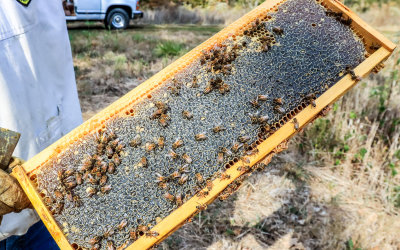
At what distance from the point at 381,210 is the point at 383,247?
73 centimetres

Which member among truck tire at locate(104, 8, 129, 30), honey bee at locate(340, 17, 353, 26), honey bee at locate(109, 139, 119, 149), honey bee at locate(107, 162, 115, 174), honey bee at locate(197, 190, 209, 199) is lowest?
truck tire at locate(104, 8, 129, 30)

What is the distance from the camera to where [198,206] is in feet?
6.21

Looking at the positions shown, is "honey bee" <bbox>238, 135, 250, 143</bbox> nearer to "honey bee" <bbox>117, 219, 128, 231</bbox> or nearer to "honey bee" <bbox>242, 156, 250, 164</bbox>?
"honey bee" <bbox>242, 156, 250, 164</bbox>

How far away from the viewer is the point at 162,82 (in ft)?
7.54

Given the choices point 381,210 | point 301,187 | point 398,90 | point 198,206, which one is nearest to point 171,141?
point 198,206

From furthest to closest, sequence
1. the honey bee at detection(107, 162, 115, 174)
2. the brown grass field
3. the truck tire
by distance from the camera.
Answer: the truck tire → the brown grass field → the honey bee at detection(107, 162, 115, 174)

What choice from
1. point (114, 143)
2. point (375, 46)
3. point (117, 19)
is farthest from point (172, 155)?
point (117, 19)

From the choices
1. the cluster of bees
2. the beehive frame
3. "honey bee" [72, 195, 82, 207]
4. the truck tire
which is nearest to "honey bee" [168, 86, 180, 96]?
the beehive frame

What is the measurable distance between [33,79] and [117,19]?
11350 mm

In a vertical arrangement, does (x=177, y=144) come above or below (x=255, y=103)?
below

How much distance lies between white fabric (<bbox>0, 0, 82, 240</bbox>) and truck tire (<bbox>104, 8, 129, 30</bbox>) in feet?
35.2

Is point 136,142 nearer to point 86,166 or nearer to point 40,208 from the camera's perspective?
point 86,166

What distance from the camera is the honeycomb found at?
191cm

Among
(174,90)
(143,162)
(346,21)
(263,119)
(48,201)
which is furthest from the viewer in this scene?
(346,21)
